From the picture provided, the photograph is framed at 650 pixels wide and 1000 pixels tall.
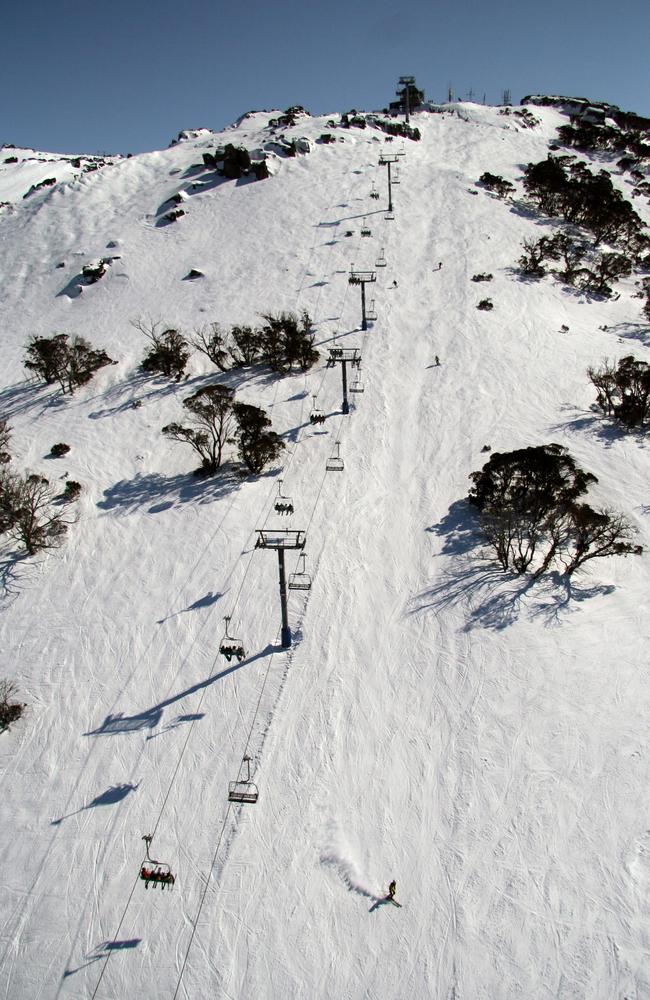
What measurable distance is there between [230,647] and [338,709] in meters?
5.01

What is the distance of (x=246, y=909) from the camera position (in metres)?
16.7

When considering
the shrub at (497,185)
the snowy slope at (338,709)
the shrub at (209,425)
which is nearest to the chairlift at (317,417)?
the snowy slope at (338,709)

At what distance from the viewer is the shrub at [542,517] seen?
86.7 feet

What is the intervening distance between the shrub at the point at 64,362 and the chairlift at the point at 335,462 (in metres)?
23.8

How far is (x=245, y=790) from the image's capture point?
63.3 ft

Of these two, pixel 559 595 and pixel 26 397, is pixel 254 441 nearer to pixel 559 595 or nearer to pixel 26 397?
pixel 559 595

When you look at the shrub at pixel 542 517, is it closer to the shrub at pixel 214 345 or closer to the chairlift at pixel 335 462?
the chairlift at pixel 335 462

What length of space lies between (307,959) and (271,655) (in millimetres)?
10666

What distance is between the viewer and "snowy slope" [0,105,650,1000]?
16000mm

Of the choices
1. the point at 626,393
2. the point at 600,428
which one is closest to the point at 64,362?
the point at 600,428

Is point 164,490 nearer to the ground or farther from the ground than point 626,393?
nearer to the ground

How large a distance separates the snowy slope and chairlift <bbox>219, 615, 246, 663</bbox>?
46cm

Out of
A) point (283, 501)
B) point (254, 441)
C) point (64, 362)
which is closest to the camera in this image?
point (283, 501)

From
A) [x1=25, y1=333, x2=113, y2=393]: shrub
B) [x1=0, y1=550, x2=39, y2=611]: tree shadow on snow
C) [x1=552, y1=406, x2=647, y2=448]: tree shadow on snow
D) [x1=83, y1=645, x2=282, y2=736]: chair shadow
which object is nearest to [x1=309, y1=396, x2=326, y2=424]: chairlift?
[x1=552, y1=406, x2=647, y2=448]: tree shadow on snow
